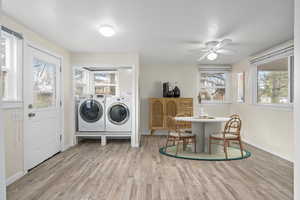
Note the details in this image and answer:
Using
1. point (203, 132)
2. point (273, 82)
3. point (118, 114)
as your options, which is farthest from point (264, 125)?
point (118, 114)

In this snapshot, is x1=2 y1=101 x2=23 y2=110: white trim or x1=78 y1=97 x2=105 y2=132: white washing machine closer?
x1=2 y1=101 x2=23 y2=110: white trim

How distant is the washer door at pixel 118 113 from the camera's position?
5082mm

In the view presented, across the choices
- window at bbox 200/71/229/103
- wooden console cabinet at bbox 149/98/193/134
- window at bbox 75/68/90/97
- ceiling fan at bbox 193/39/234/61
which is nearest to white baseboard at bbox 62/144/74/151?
window at bbox 75/68/90/97

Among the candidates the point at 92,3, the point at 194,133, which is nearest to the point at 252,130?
the point at 194,133

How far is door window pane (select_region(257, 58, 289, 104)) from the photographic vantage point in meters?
4.12

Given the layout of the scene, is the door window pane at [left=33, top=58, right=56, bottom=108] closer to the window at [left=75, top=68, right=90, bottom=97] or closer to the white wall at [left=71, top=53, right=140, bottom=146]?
the white wall at [left=71, top=53, right=140, bottom=146]

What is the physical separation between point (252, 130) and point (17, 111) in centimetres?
479

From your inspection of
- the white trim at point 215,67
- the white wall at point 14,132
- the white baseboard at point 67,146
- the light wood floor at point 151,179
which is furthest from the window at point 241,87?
the white wall at point 14,132

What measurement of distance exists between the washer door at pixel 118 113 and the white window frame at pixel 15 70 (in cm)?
228

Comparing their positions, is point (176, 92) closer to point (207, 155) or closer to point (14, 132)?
point (207, 155)

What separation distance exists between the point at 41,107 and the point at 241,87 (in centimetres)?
487

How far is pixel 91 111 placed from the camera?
513 cm

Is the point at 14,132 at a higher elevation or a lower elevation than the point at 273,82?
lower

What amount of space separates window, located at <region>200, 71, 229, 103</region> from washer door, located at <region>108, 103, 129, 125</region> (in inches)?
103
